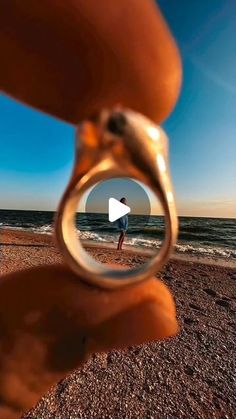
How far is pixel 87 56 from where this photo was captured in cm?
114

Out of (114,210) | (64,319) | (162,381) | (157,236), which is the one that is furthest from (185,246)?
(64,319)

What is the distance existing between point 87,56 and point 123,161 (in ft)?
1.30

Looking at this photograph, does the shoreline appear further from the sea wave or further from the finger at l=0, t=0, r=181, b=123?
the finger at l=0, t=0, r=181, b=123

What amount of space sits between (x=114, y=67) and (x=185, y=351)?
342cm

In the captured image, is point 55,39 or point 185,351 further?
point 185,351

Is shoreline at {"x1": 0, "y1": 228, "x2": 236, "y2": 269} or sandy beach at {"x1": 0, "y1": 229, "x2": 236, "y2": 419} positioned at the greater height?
shoreline at {"x1": 0, "y1": 228, "x2": 236, "y2": 269}

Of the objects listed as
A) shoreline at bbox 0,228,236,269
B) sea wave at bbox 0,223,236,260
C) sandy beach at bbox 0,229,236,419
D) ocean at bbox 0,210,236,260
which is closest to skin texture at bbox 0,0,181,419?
sandy beach at bbox 0,229,236,419

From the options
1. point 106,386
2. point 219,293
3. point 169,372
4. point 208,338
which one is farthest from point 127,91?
point 219,293

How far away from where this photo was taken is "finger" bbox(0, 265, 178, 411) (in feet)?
4.43

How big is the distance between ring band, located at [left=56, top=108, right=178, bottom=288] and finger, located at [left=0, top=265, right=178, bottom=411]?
22 centimetres

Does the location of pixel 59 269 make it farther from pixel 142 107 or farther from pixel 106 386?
pixel 106 386

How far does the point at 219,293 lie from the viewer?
6281 millimetres

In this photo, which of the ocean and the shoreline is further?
the ocean

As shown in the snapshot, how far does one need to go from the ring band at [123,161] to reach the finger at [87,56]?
0.11 metres
